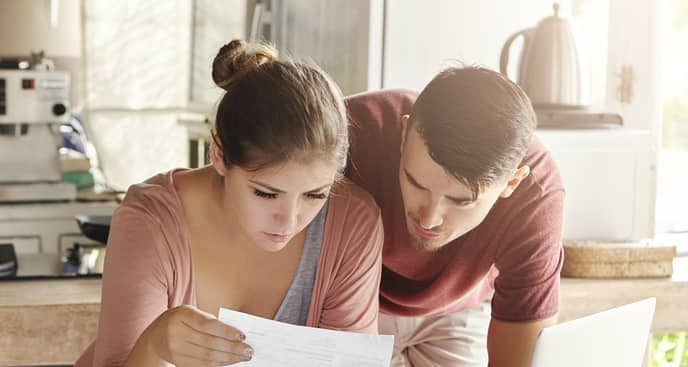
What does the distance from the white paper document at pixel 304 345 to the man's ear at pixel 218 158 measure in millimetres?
277

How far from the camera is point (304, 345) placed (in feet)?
4.23

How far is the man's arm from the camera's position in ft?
5.54

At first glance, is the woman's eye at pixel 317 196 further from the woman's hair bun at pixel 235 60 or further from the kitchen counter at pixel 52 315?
the kitchen counter at pixel 52 315

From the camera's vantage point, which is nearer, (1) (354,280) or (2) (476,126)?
(2) (476,126)

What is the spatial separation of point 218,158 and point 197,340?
1.06 feet

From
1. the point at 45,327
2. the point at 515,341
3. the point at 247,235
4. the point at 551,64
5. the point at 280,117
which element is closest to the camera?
the point at 280,117

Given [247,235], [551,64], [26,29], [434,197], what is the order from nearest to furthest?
[434,197], [247,235], [551,64], [26,29]

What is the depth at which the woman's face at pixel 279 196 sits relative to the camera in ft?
4.53

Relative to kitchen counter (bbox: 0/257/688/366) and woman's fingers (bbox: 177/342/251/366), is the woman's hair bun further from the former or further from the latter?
kitchen counter (bbox: 0/257/688/366)

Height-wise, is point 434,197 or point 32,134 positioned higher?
point 434,197

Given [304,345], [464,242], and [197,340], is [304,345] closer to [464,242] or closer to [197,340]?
[197,340]

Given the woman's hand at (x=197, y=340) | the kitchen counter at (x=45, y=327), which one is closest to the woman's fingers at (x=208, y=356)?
the woman's hand at (x=197, y=340)

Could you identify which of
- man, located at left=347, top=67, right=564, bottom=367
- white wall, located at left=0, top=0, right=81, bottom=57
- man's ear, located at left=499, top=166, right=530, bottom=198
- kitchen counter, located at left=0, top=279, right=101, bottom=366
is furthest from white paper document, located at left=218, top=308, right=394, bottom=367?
white wall, located at left=0, top=0, right=81, bottom=57

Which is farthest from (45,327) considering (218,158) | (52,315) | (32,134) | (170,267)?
(32,134)
